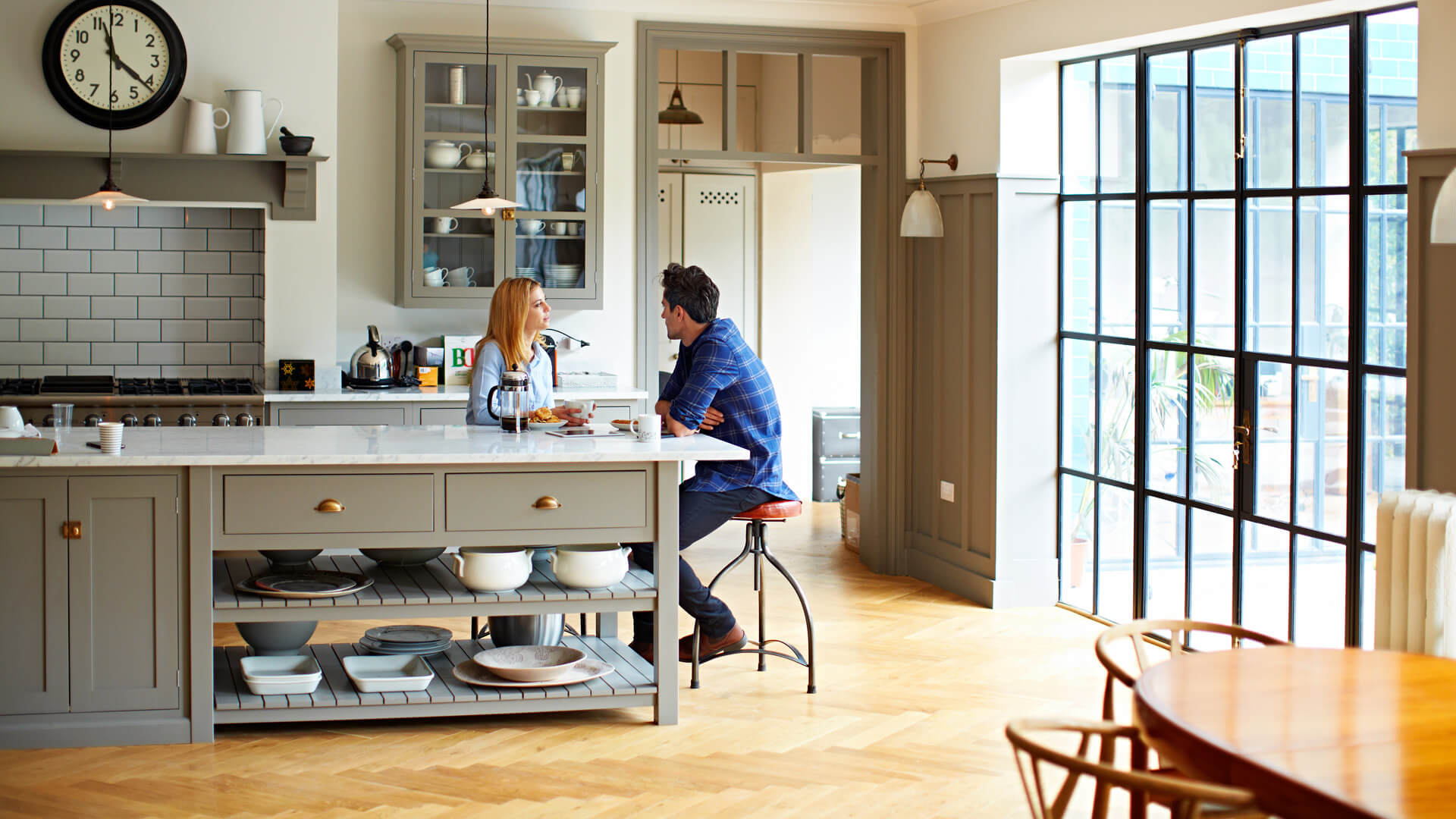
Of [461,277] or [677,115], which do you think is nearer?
[461,277]

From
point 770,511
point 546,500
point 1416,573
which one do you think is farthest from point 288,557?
point 1416,573

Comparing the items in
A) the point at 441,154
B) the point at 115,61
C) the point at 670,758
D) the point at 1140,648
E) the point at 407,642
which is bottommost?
the point at 670,758

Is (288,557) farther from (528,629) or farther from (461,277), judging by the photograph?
(461,277)

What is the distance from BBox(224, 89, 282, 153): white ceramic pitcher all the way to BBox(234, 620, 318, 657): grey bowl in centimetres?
253

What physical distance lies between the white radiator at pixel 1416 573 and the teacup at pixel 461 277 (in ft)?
13.1

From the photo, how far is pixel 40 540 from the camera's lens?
12.2 ft

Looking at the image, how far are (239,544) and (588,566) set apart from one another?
1013 millimetres

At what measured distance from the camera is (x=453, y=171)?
20.0 feet

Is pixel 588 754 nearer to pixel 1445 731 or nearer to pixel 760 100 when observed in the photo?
pixel 1445 731

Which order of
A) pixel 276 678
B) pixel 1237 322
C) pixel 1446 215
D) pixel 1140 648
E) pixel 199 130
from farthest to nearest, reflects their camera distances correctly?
pixel 199 130, pixel 1237 322, pixel 276 678, pixel 1446 215, pixel 1140 648

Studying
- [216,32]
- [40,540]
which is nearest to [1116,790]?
[40,540]

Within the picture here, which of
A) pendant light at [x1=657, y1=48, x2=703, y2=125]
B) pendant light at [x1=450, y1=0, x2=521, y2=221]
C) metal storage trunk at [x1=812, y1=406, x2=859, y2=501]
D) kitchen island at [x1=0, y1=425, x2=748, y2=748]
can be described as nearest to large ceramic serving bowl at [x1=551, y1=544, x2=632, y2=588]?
kitchen island at [x1=0, y1=425, x2=748, y2=748]

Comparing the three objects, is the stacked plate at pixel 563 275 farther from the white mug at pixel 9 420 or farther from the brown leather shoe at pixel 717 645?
the white mug at pixel 9 420

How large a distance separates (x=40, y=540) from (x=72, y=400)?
6.88ft
